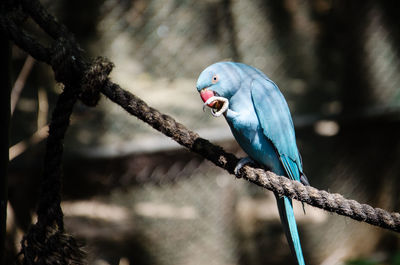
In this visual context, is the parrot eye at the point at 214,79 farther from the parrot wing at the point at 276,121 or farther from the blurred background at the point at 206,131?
the blurred background at the point at 206,131

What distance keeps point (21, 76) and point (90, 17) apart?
680mm

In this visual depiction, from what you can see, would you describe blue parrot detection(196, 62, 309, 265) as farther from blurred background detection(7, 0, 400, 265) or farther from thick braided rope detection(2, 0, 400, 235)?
blurred background detection(7, 0, 400, 265)

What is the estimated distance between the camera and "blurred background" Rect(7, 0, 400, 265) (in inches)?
99.5

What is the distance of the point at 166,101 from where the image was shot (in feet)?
8.94

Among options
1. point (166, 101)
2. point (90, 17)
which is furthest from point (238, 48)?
point (90, 17)

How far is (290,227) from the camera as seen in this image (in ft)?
4.63

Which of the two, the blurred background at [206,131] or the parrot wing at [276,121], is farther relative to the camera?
the blurred background at [206,131]

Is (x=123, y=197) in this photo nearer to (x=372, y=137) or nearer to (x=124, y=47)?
(x=124, y=47)

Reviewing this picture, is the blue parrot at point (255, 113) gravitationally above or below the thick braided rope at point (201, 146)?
above

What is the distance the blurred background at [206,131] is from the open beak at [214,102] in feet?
4.40

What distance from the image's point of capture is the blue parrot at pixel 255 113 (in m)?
1.33

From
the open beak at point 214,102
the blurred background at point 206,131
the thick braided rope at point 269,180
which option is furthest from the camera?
the blurred background at point 206,131

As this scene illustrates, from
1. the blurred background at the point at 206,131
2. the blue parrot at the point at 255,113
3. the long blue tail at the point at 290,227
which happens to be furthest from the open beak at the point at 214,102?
the blurred background at the point at 206,131

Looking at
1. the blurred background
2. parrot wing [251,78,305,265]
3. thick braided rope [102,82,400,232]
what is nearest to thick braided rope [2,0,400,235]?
thick braided rope [102,82,400,232]
